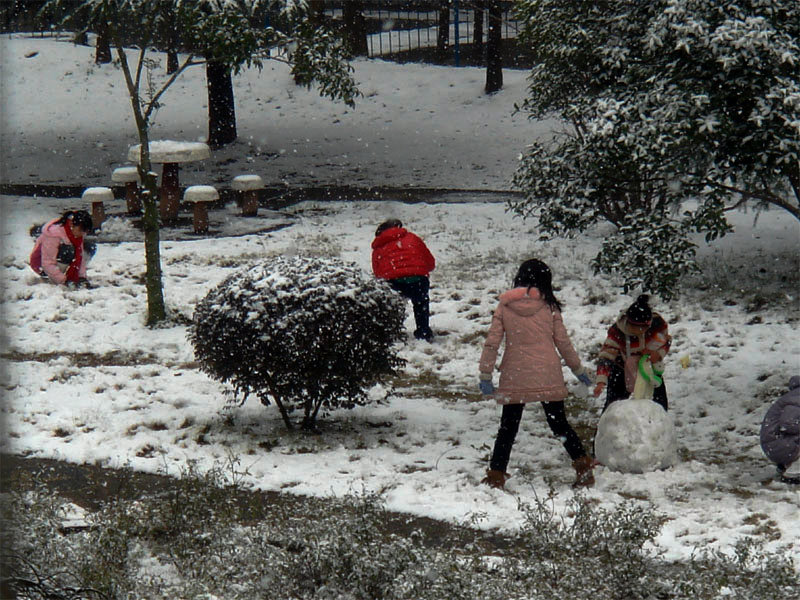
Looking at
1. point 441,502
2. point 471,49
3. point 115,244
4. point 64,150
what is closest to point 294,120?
point 64,150

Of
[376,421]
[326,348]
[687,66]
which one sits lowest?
[376,421]

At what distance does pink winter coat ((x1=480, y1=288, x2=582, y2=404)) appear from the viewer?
6957 mm

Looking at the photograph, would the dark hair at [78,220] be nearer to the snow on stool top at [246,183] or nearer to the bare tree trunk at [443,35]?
the snow on stool top at [246,183]

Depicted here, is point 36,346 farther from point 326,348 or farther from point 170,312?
point 326,348

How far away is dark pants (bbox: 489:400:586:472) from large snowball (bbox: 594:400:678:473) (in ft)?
0.89

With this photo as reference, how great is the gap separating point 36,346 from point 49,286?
1970 mm

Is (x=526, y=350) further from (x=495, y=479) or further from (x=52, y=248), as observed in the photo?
(x=52, y=248)

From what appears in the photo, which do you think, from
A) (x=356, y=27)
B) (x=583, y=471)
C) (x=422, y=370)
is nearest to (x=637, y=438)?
(x=583, y=471)

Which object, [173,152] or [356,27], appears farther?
[356,27]

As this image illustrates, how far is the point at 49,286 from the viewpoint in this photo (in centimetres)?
1247

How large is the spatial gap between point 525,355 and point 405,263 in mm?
4031

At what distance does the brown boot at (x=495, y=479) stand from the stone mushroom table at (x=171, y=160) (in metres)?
10.5

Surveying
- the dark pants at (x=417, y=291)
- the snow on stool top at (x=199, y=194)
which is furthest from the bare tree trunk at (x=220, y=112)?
the dark pants at (x=417, y=291)

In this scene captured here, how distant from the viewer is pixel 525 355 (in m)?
6.99
